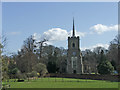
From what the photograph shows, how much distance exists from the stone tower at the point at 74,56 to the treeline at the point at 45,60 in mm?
3516

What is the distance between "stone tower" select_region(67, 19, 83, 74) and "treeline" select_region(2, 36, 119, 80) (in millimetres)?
3516

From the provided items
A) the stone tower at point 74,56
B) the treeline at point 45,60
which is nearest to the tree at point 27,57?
the treeline at point 45,60

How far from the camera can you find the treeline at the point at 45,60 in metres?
37.5

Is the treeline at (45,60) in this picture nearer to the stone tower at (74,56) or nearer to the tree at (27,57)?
the tree at (27,57)

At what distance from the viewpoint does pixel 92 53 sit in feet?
222

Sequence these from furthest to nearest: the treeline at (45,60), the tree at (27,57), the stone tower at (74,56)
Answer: the stone tower at (74,56) → the tree at (27,57) → the treeline at (45,60)

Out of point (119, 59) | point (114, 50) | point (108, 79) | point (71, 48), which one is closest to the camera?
point (108, 79)

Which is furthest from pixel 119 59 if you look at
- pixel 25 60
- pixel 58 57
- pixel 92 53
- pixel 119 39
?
pixel 92 53

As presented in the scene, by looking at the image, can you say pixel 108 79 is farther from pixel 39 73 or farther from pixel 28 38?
pixel 28 38

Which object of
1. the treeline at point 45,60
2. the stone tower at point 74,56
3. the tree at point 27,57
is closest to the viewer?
the treeline at point 45,60

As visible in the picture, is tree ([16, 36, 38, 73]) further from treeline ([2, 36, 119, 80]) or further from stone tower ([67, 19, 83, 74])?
stone tower ([67, 19, 83, 74])

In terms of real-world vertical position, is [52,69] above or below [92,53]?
below

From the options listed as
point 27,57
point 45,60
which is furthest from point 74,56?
point 27,57

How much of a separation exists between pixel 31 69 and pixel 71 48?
52.9ft
